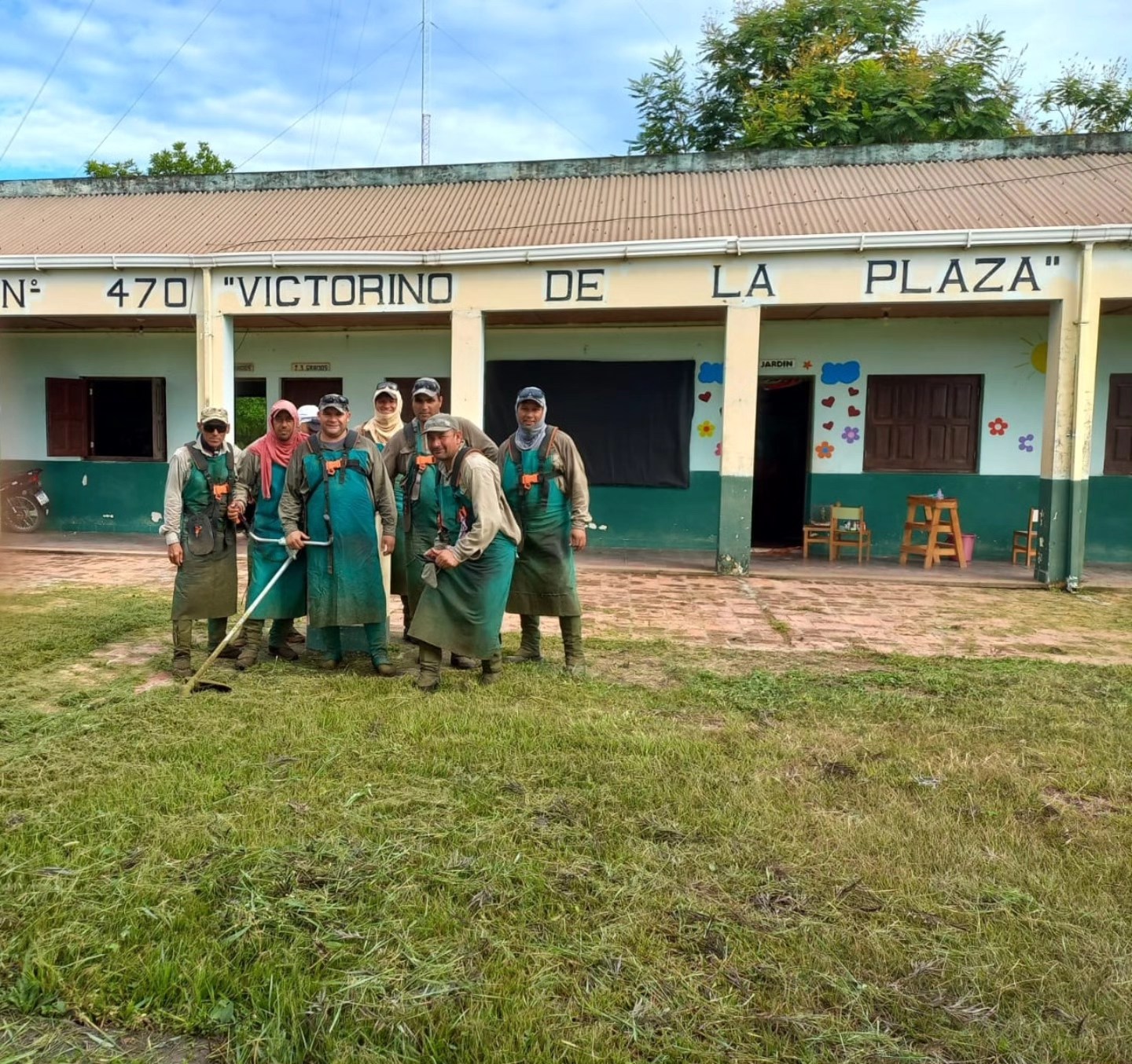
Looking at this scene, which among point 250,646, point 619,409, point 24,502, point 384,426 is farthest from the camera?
point 24,502

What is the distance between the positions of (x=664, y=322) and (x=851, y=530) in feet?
10.8

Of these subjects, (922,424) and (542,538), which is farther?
(922,424)

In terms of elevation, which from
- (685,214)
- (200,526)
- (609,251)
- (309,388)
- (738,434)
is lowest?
(200,526)

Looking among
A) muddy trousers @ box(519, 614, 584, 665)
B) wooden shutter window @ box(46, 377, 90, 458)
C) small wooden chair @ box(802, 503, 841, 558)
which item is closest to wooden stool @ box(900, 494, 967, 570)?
small wooden chair @ box(802, 503, 841, 558)

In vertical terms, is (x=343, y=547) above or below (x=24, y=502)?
above

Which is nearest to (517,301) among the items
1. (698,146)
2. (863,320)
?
(863,320)

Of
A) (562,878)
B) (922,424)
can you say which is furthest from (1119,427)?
(562,878)

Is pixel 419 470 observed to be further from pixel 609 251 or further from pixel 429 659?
pixel 609 251

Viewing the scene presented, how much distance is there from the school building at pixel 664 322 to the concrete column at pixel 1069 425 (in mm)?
27

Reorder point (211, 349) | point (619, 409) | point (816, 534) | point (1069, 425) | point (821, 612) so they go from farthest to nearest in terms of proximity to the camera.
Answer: point (619, 409), point (816, 534), point (211, 349), point (1069, 425), point (821, 612)

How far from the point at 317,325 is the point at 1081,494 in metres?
8.71

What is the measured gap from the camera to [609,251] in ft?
28.2

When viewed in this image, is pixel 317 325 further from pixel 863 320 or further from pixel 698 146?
pixel 698 146

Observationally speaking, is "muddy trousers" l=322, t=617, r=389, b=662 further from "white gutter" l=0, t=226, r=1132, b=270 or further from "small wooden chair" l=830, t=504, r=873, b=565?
"small wooden chair" l=830, t=504, r=873, b=565
